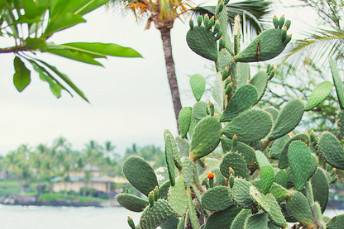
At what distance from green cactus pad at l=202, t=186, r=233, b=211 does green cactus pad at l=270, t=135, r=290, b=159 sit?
1.82 feet

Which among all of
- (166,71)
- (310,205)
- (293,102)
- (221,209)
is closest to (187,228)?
(221,209)

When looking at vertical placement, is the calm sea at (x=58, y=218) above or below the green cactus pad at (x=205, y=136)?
below

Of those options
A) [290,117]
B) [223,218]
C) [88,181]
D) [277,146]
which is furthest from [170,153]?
[88,181]

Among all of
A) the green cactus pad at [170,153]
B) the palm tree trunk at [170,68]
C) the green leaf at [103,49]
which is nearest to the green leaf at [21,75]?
the green leaf at [103,49]

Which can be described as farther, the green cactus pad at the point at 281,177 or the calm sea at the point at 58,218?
the calm sea at the point at 58,218

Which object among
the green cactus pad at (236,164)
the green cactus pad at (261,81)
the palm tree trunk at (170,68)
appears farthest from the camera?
the palm tree trunk at (170,68)

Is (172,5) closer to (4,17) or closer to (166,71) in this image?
(166,71)

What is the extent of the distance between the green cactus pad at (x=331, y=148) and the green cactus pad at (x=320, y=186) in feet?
0.29

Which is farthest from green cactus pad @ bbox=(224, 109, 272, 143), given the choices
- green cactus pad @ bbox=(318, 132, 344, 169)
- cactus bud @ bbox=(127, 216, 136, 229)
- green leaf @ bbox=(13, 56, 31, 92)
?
green leaf @ bbox=(13, 56, 31, 92)

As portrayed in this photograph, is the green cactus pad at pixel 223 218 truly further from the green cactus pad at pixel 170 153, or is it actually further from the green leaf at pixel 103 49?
the green leaf at pixel 103 49

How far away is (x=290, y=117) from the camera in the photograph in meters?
3.38

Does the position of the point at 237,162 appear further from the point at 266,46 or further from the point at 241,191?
the point at 266,46

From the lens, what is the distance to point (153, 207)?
2936 millimetres

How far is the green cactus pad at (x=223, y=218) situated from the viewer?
316cm
